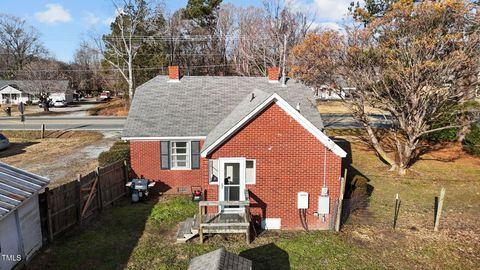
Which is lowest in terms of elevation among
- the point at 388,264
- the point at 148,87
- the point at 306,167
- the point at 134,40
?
the point at 388,264

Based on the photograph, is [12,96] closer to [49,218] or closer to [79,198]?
[79,198]

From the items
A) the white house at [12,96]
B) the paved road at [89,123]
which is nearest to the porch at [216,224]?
the paved road at [89,123]

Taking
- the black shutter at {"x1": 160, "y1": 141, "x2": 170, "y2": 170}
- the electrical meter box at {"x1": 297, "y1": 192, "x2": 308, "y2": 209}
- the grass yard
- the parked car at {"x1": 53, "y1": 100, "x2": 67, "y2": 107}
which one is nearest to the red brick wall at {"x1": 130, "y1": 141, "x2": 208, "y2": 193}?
the black shutter at {"x1": 160, "y1": 141, "x2": 170, "y2": 170}

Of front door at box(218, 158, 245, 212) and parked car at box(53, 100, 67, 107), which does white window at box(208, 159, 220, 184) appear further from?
parked car at box(53, 100, 67, 107)

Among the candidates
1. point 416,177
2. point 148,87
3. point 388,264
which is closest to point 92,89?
point 148,87

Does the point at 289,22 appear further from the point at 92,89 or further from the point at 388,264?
the point at 92,89

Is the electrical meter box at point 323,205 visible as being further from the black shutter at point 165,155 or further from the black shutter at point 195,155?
the black shutter at point 165,155

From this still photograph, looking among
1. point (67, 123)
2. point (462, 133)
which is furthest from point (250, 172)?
point (67, 123)
